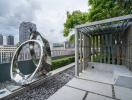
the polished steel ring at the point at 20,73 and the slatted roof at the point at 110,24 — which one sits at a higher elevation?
the slatted roof at the point at 110,24

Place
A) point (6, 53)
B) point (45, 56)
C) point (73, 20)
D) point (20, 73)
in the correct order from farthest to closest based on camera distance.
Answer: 1. point (73, 20)
2. point (6, 53)
3. point (20, 73)
4. point (45, 56)

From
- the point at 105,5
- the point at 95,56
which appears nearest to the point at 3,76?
the point at 95,56

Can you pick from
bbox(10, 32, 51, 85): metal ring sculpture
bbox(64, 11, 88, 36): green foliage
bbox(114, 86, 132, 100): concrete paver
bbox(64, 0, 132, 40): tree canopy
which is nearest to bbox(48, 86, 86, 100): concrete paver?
bbox(114, 86, 132, 100): concrete paver

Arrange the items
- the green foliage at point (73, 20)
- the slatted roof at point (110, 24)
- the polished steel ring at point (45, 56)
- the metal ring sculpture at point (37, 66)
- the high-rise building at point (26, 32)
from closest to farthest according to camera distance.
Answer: the slatted roof at point (110, 24), the metal ring sculpture at point (37, 66), the polished steel ring at point (45, 56), the high-rise building at point (26, 32), the green foliage at point (73, 20)

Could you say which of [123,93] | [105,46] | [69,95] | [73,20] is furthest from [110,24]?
[73,20]

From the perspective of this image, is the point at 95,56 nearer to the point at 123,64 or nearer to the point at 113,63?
the point at 113,63

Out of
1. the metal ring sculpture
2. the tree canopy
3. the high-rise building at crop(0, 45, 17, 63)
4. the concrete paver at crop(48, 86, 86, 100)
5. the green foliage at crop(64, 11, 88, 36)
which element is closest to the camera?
the concrete paver at crop(48, 86, 86, 100)

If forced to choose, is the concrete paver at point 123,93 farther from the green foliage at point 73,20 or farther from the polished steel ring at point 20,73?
the green foliage at point 73,20

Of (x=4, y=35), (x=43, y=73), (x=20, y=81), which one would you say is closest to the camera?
(x=20, y=81)

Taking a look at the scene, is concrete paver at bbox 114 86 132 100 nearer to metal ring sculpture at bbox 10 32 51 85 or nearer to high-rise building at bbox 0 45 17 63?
metal ring sculpture at bbox 10 32 51 85

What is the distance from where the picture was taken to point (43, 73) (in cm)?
610

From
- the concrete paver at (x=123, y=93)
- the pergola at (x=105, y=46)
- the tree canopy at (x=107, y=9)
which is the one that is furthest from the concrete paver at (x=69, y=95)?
the tree canopy at (x=107, y=9)

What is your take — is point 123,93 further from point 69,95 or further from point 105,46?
point 105,46

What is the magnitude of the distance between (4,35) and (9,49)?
1.80m
